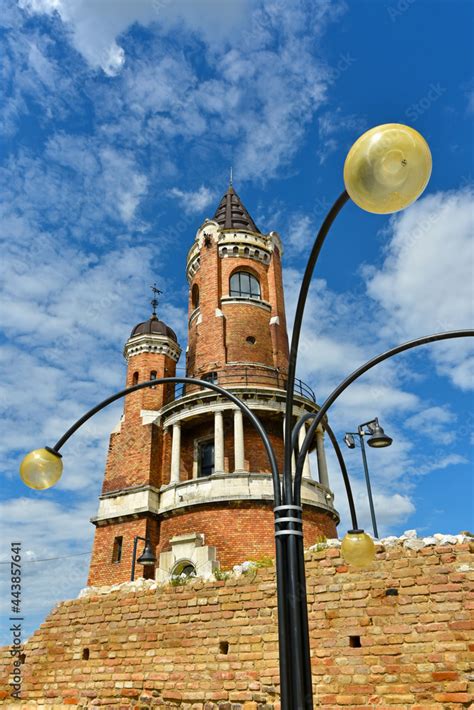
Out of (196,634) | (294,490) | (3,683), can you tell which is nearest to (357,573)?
(196,634)

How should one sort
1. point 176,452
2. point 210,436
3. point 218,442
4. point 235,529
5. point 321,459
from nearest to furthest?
point 235,529
point 218,442
point 176,452
point 210,436
point 321,459

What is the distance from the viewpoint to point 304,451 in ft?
19.0

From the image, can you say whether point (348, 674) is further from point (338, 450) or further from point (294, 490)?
point (294, 490)

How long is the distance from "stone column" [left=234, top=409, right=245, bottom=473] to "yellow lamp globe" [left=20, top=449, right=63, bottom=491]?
14952 millimetres

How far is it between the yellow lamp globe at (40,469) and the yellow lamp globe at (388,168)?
14.9 ft

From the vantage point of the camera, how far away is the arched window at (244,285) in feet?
90.5

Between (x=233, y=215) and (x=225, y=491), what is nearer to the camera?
(x=225, y=491)

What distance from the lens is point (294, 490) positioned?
5.46m

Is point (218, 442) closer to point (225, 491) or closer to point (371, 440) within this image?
point (225, 491)

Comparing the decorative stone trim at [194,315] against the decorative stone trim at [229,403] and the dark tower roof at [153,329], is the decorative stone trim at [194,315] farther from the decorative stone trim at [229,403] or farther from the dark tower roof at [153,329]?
the decorative stone trim at [229,403]

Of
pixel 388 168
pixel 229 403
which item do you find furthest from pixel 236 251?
pixel 388 168

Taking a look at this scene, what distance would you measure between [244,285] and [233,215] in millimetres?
6178

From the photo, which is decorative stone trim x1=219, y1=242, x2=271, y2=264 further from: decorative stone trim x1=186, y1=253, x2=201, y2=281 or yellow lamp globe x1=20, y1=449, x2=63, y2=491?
yellow lamp globe x1=20, y1=449, x2=63, y2=491

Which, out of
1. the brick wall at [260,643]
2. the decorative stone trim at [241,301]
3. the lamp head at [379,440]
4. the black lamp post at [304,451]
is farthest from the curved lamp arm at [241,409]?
the decorative stone trim at [241,301]
